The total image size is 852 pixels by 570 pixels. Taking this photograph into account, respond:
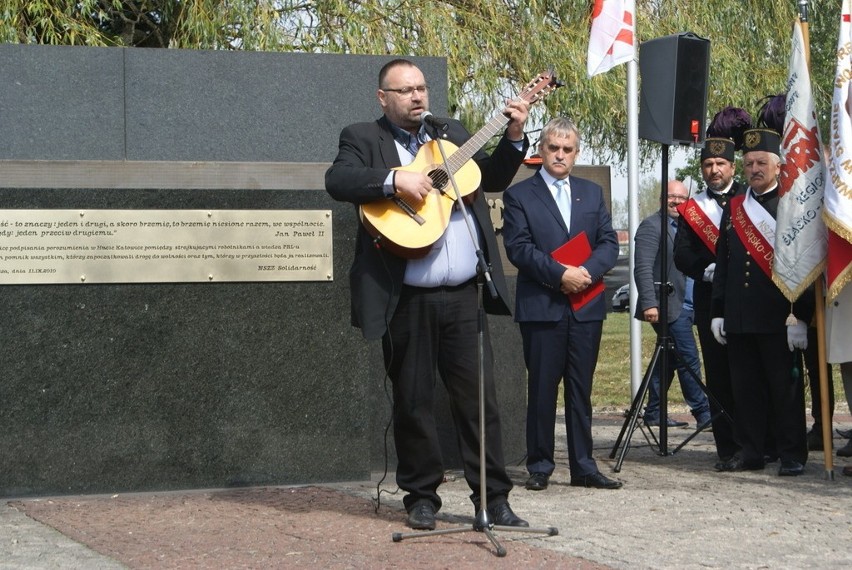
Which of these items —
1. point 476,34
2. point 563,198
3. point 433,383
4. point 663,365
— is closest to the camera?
point 433,383

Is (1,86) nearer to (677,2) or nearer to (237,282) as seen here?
(237,282)

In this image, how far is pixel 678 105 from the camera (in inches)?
374

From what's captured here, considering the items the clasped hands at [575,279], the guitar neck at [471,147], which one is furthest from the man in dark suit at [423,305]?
the clasped hands at [575,279]

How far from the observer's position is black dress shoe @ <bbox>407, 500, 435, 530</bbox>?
6680 millimetres

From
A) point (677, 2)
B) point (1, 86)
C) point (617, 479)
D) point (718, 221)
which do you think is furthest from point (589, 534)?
point (677, 2)

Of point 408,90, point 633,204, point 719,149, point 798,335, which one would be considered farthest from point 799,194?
point 633,204

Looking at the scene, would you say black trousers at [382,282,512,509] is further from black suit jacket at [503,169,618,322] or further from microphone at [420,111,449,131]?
black suit jacket at [503,169,618,322]

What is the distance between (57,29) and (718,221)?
786 centimetres

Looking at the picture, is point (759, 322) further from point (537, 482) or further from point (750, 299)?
point (537, 482)

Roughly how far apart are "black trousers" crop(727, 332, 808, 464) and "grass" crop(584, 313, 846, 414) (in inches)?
121

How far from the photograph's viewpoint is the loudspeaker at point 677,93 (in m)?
9.49

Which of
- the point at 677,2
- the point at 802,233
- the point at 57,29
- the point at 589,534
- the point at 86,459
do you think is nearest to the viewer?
the point at 589,534

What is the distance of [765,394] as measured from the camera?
8938mm

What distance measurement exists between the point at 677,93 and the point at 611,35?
299cm
